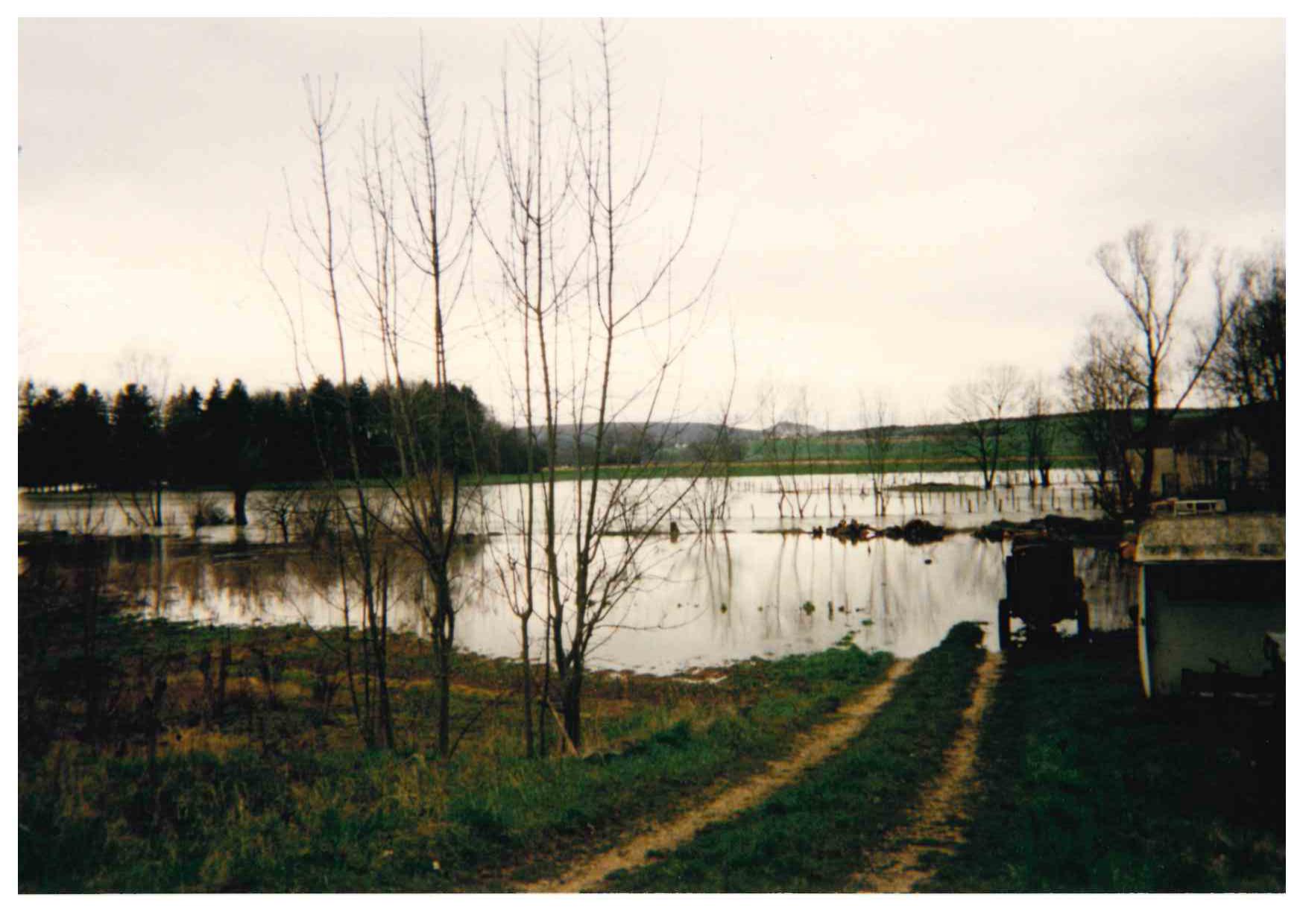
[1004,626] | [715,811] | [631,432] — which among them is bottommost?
[1004,626]

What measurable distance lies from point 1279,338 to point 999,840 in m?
10.7

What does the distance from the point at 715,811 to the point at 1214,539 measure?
681 cm

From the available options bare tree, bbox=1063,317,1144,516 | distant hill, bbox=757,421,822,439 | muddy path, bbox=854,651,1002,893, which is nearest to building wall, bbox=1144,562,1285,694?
muddy path, bbox=854,651,1002,893

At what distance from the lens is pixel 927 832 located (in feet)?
21.8

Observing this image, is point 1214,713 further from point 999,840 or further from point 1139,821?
point 999,840

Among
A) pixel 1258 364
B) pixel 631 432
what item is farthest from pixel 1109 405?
pixel 631 432

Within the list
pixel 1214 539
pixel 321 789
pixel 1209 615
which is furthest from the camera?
pixel 1209 615

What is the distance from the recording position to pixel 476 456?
1064 centimetres

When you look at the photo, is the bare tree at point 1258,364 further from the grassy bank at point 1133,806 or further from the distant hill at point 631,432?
the distant hill at point 631,432

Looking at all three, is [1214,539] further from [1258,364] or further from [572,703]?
[1258,364]

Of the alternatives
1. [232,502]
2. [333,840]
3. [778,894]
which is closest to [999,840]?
[778,894]

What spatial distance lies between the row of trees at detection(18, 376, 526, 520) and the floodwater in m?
0.93

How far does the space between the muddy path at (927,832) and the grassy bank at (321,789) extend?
1873mm

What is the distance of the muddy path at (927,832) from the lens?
5.87m
